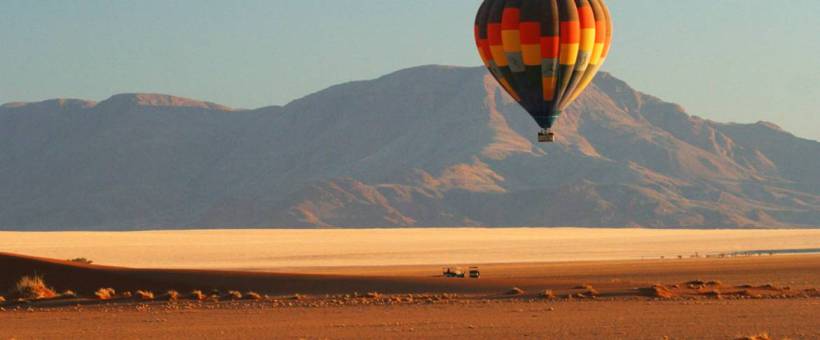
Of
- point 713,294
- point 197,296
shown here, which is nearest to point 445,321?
point 197,296

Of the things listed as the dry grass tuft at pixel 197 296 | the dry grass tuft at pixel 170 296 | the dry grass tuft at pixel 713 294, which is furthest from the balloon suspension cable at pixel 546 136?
the dry grass tuft at pixel 170 296

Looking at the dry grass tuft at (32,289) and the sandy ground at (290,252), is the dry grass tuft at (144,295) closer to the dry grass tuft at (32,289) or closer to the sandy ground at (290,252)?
the dry grass tuft at (32,289)

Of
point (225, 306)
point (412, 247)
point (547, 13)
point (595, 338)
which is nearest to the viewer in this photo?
point (595, 338)

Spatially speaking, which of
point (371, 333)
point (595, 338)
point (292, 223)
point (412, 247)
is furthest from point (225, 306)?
point (292, 223)

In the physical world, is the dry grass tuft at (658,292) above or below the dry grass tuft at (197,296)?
above

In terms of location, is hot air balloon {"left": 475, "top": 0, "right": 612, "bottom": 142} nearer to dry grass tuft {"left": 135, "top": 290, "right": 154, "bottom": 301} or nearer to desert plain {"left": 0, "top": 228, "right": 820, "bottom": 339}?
desert plain {"left": 0, "top": 228, "right": 820, "bottom": 339}

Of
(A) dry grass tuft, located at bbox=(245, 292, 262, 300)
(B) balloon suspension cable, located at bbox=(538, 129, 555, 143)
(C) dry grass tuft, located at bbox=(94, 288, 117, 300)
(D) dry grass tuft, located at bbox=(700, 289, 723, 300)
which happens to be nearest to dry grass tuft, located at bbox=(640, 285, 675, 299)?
(D) dry grass tuft, located at bbox=(700, 289, 723, 300)

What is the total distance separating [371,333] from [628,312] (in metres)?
6.36

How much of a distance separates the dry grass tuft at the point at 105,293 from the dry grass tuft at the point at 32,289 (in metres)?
1.07

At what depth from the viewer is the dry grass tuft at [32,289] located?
3418 centimetres

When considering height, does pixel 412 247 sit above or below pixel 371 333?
above

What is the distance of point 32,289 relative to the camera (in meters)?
34.5

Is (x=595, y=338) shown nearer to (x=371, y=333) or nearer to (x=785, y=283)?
(x=371, y=333)

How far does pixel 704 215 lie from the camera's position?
19875 cm
